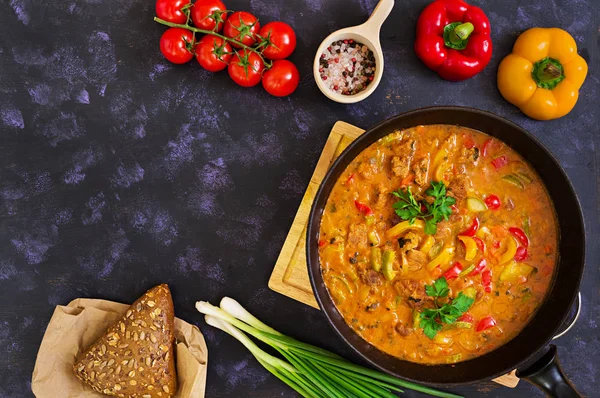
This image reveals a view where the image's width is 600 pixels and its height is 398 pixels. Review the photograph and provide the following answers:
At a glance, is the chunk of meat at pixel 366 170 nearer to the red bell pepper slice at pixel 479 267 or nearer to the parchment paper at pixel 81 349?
the red bell pepper slice at pixel 479 267

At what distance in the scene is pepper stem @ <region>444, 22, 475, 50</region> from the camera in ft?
11.9

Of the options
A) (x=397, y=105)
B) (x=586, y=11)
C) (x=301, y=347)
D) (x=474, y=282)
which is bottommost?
(x=301, y=347)

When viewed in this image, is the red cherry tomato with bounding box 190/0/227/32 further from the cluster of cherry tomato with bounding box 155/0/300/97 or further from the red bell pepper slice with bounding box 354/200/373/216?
the red bell pepper slice with bounding box 354/200/373/216

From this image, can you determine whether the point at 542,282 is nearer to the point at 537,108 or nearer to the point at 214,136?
the point at 537,108

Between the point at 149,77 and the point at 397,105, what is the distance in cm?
182

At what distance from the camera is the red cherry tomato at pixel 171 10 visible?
3758mm

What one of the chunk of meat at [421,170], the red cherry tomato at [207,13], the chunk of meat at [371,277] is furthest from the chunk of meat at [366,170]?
the red cherry tomato at [207,13]

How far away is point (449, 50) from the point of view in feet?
12.5

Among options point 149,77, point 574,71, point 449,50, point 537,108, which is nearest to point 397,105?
point 449,50

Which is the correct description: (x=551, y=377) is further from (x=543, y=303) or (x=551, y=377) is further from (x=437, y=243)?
(x=437, y=243)

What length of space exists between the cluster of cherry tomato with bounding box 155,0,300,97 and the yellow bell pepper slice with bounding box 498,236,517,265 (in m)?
1.76

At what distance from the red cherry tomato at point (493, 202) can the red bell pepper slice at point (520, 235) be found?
0.17 meters

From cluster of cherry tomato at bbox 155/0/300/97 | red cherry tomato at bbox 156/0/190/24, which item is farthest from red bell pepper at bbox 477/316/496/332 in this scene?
red cherry tomato at bbox 156/0/190/24

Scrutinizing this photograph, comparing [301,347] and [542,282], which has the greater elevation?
[542,282]
